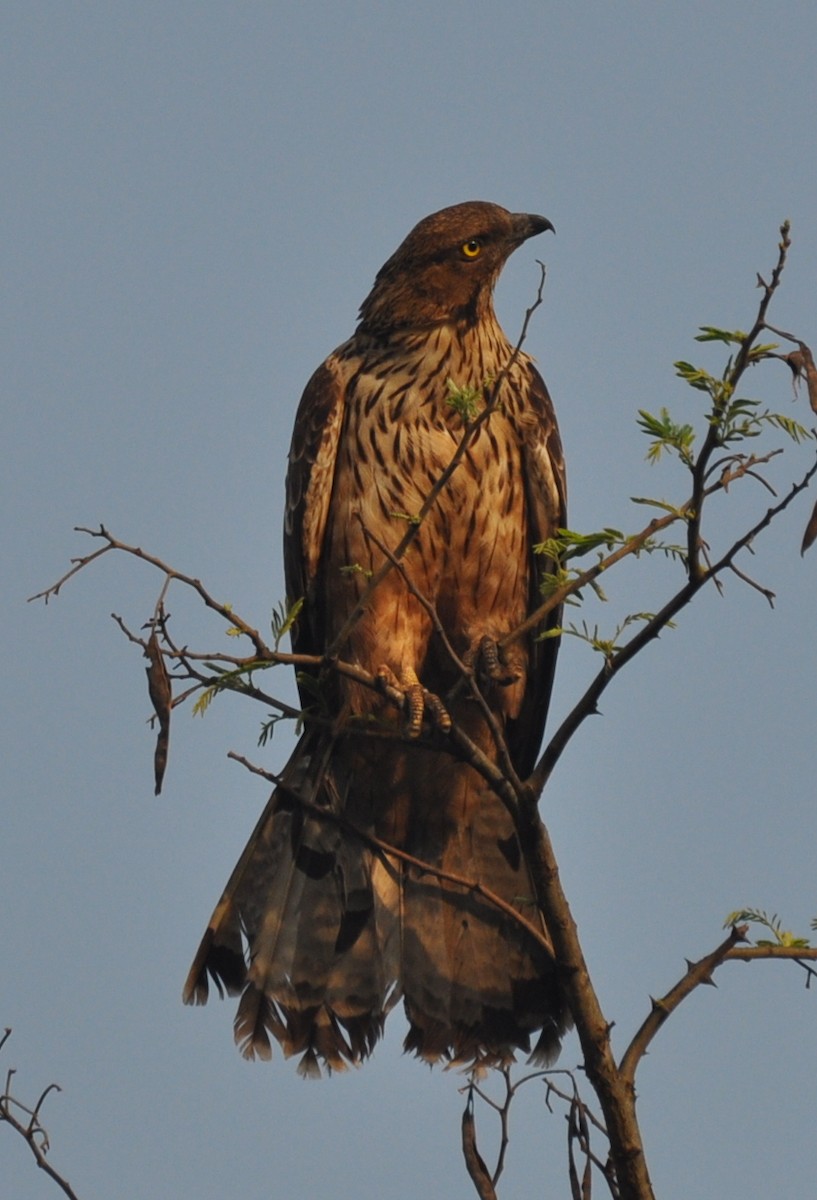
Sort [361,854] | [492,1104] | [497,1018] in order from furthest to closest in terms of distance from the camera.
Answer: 1. [361,854]
2. [497,1018]
3. [492,1104]

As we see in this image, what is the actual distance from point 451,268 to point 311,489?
1284 millimetres

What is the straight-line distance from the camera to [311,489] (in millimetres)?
7070

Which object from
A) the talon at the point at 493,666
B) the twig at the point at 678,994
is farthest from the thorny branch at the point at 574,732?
the talon at the point at 493,666

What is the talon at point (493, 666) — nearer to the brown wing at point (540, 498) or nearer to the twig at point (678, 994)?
the brown wing at point (540, 498)

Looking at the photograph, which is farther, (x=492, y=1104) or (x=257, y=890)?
(x=257, y=890)

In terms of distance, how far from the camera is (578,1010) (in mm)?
4609

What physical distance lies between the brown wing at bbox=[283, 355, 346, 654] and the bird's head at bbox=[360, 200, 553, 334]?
0.44 meters

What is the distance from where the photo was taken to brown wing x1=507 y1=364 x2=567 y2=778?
7039mm

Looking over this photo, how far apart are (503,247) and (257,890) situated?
122 inches

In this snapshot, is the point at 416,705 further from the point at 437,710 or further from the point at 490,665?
the point at 490,665

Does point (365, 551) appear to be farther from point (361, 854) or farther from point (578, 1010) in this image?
point (578, 1010)

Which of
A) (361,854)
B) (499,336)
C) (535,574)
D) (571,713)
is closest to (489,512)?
(535,574)

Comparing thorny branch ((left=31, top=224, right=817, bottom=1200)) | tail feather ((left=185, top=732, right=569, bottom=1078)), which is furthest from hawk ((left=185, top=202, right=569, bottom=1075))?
thorny branch ((left=31, top=224, right=817, bottom=1200))

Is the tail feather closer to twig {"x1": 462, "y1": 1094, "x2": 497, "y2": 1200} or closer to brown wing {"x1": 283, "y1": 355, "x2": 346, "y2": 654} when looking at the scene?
brown wing {"x1": 283, "y1": 355, "x2": 346, "y2": 654}
